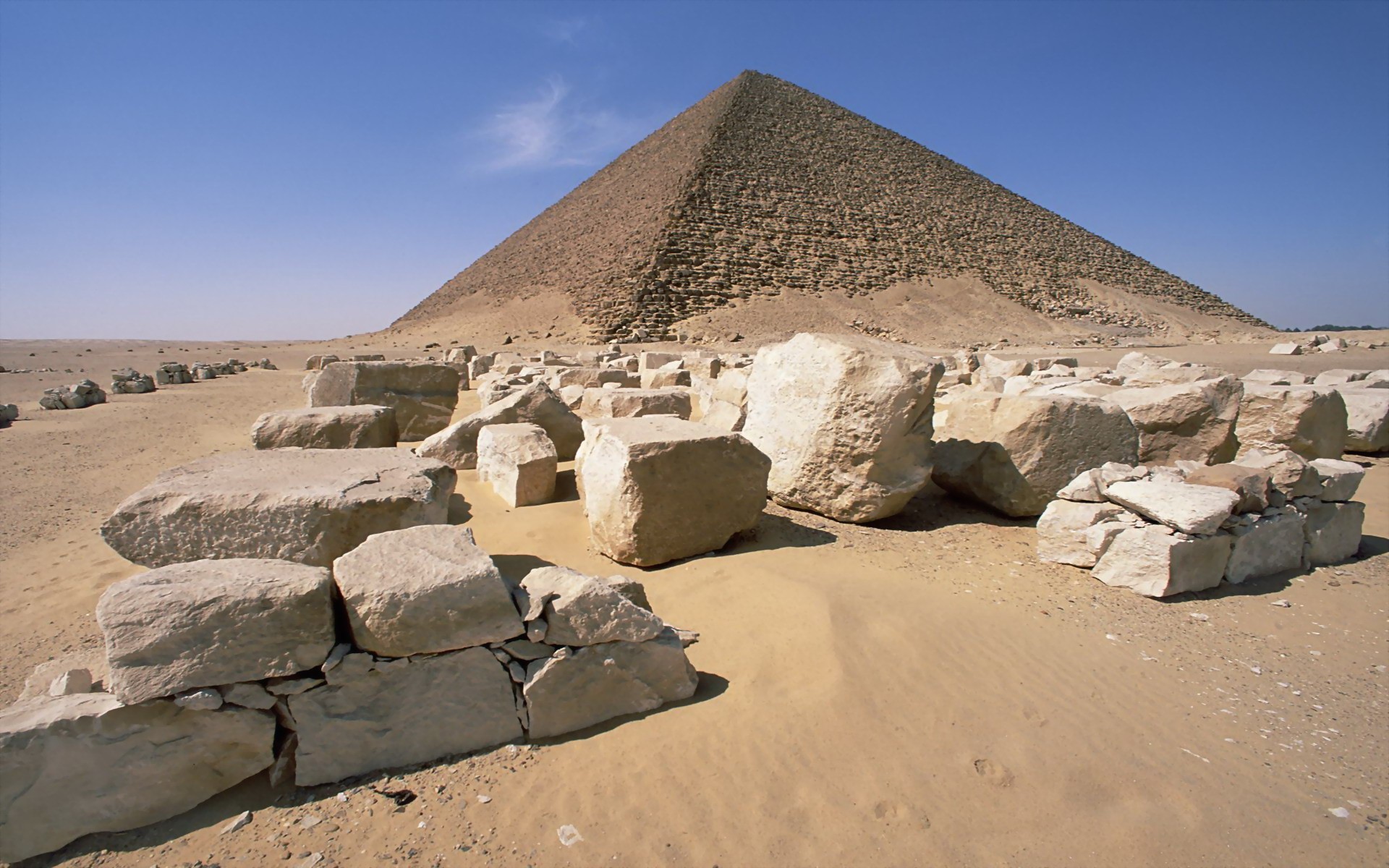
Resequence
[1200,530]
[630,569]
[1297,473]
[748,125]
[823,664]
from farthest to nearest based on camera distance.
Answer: [748,125] < [1297,473] < [630,569] < [1200,530] < [823,664]

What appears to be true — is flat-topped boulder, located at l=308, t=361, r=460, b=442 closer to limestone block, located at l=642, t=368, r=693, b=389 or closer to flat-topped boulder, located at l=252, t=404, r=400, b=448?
flat-topped boulder, located at l=252, t=404, r=400, b=448

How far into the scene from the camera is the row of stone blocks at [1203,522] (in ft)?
9.93

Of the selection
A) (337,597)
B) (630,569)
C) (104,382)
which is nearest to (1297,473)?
(630,569)

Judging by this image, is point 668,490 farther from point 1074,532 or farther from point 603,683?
point 1074,532

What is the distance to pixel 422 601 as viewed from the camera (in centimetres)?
190

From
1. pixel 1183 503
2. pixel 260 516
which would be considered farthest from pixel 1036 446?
pixel 260 516

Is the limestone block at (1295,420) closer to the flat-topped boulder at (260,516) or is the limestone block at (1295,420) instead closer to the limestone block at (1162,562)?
the limestone block at (1162,562)

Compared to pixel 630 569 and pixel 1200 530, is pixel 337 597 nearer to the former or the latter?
pixel 630 569

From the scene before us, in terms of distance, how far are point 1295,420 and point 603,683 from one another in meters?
5.51

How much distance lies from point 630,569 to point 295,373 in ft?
56.8

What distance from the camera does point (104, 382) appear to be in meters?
15.2

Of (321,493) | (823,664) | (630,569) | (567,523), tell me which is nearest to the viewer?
(823,664)

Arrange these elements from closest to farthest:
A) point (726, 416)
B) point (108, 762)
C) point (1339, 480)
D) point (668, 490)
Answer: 1. point (108, 762)
2. point (668, 490)
3. point (1339, 480)
4. point (726, 416)

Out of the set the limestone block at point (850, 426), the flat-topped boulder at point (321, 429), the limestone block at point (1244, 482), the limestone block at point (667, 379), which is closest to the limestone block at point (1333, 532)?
the limestone block at point (1244, 482)
